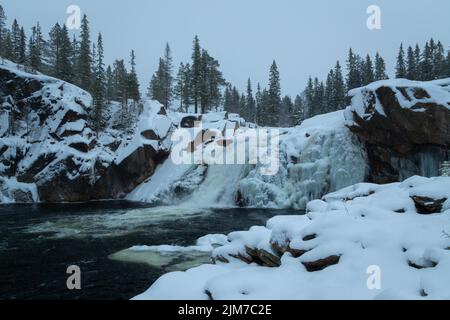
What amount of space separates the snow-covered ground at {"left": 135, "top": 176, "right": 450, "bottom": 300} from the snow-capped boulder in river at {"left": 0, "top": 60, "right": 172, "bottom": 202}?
2916cm

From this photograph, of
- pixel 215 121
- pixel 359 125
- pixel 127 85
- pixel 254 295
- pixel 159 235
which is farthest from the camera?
pixel 127 85

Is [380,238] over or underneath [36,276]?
over

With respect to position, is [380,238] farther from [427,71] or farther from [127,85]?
[427,71]

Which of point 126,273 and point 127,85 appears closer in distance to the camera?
point 126,273

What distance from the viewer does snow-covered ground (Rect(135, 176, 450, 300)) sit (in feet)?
18.2

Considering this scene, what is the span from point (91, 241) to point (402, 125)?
2091cm

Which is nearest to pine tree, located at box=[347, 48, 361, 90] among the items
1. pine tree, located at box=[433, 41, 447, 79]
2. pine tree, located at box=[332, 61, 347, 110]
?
pine tree, located at box=[332, 61, 347, 110]

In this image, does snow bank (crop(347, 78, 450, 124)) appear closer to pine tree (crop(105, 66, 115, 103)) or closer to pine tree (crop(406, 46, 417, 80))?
pine tree (crop(406, 46, 417, 80))

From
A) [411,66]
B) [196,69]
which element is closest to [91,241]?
[196,69]

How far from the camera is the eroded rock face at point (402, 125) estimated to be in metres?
22.2
